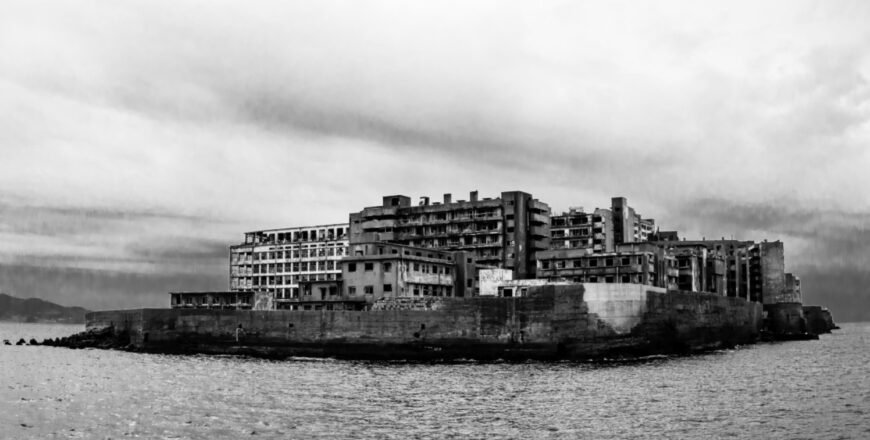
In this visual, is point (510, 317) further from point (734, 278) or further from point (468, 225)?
point (734, 278)

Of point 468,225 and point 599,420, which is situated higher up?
point 468,225

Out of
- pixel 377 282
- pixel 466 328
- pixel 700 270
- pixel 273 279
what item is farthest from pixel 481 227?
pixel 466 328

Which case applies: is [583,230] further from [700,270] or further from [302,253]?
[302,253]

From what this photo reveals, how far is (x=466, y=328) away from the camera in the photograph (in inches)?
3354

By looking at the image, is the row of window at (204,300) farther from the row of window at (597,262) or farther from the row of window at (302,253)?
the row of window at (597,262)

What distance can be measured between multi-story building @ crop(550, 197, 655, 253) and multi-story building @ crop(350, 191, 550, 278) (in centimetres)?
1980

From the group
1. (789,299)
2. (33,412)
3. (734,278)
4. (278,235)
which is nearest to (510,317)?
(33,412)

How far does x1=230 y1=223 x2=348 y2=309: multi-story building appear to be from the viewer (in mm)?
152250

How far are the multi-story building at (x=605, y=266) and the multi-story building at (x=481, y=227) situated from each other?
36.6 ft

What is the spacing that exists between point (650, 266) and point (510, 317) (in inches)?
1768

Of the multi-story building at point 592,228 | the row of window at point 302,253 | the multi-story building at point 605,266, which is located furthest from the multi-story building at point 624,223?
the row of window at point 302,253

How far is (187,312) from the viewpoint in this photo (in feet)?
327

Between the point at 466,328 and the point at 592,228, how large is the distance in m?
82.0

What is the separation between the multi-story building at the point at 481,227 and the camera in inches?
5418
